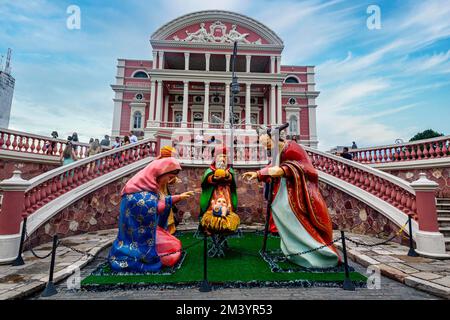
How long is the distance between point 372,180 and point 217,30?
77.9 feet

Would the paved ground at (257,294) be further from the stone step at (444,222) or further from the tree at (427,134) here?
the tree at (427,134)

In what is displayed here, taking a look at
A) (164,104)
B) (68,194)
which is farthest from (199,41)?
(68,194)

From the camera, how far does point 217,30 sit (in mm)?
23938

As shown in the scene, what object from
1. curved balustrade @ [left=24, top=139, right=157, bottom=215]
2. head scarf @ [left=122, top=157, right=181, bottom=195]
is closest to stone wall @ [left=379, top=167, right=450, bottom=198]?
head scarf @ [left=122, top=157, right=181, bottom=195]

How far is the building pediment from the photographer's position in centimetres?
2330

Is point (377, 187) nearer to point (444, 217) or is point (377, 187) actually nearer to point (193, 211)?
point (444, 217)

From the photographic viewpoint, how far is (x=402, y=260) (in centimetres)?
420

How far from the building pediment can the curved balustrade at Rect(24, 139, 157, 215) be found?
773 inches

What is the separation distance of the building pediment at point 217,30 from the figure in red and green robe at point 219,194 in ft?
72.5

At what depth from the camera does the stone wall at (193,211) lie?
5.70 m

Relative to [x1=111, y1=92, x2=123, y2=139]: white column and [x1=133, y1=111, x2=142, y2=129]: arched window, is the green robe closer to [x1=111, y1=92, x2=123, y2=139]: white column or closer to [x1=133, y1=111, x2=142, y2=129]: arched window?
[x1=133, y1=111, x2=142, y2=129]: arched window

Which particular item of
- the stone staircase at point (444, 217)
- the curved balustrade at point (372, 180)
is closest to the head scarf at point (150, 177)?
the curved balustrade at point (372, 180)

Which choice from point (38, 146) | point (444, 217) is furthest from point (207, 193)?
point (38, 146)

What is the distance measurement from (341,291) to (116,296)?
3077mm
